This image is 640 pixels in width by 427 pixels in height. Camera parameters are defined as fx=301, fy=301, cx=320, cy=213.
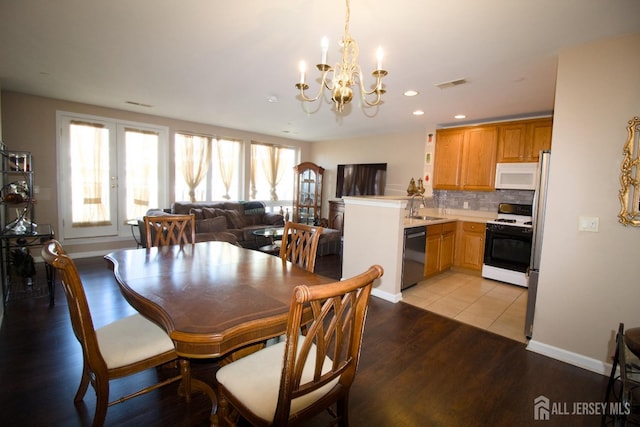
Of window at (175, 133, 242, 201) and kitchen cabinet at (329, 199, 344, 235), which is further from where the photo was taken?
kitchen cabinet at (329, 199, 344, 235)

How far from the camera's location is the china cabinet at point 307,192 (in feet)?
24.4

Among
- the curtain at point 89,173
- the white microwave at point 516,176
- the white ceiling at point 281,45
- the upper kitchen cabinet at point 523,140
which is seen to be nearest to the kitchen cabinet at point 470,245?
the white microwave at point 516,176

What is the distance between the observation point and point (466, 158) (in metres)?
4.96

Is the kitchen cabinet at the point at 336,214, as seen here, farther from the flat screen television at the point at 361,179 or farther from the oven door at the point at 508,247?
the oven door at the point at 508,247

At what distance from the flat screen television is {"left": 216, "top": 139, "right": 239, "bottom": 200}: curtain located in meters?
2.42

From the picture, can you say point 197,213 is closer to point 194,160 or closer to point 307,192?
point 194,160

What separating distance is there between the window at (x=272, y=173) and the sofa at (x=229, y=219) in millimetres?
915

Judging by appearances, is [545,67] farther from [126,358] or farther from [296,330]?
[126,358]

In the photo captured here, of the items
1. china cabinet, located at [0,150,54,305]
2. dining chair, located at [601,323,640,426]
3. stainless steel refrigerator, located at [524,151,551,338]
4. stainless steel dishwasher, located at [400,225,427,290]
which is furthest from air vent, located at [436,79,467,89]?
china cabinet, located at [0,150,54,305]

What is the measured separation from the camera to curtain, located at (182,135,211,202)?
6.02 meters

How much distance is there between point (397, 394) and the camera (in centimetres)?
195

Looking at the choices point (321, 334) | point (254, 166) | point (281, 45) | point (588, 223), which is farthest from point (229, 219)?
point (588, 223)

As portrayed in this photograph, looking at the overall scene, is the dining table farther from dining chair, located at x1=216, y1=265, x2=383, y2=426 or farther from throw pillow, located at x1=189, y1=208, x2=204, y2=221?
throw pillow, located at x1=189, y1=208, x2=204, y2=221

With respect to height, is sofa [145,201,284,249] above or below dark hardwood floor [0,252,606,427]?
above
